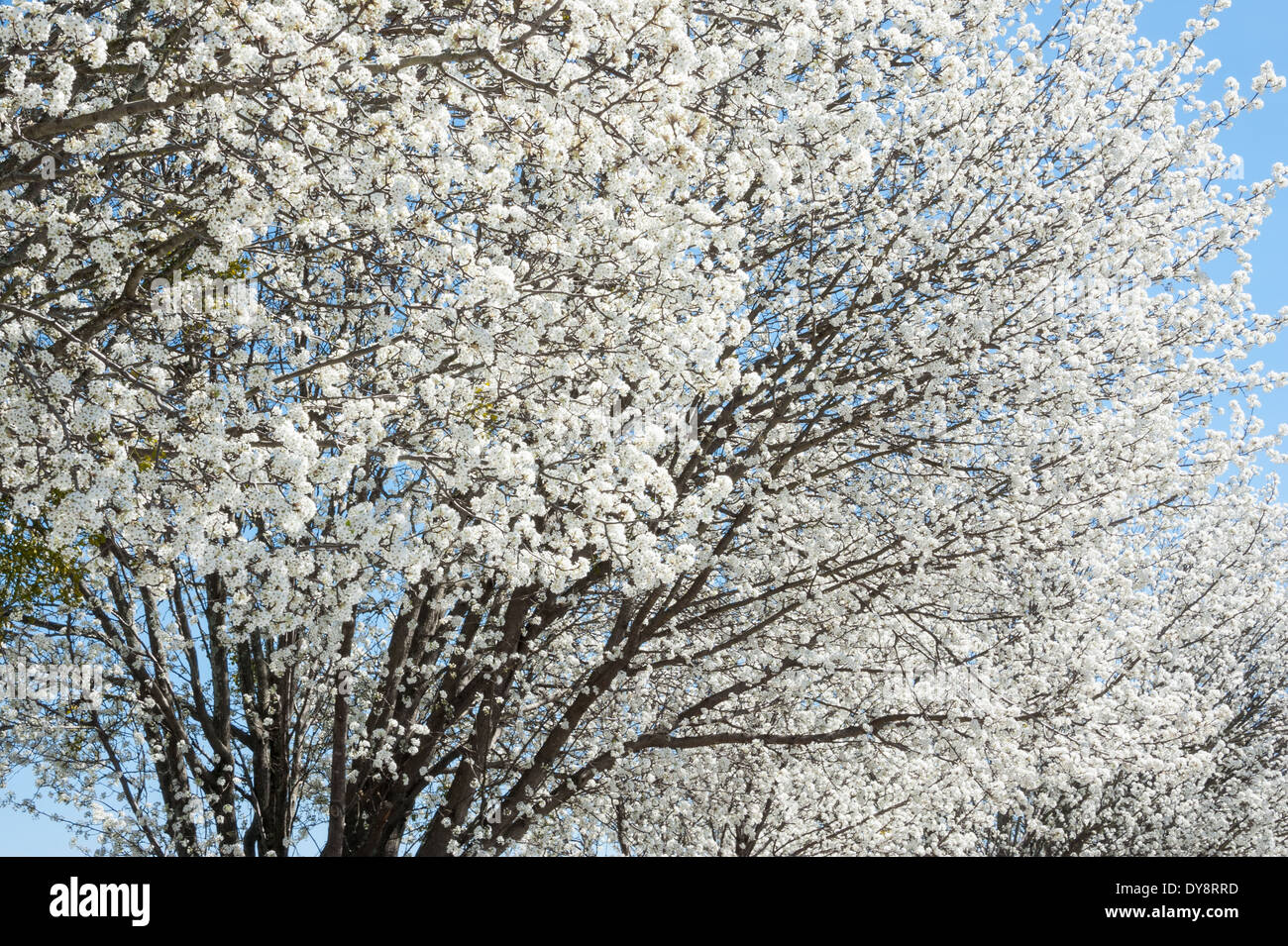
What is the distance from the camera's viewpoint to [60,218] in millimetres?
7000

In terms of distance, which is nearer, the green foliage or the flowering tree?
the flowering tree

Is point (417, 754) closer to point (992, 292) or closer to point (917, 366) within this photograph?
point (917, 366)

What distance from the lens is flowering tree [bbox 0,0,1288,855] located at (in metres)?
6.82

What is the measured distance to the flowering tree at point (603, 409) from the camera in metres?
6.82

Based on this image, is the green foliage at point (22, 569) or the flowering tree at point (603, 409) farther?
the green foliage at point (22, 569)

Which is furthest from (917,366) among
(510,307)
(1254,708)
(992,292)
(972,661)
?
(1254,708)

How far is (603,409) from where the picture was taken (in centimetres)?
820

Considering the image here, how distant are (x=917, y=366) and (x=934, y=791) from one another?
191 inches

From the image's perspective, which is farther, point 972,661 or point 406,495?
point 972,661

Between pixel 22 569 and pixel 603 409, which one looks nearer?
pixel 603 409

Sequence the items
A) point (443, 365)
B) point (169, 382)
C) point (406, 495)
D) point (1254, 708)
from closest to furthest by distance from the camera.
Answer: point (169, 382) < point (443, 365) < point (406, 495) < point (1254, 708)
